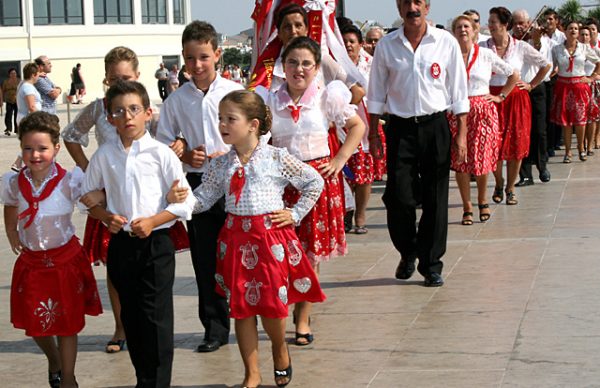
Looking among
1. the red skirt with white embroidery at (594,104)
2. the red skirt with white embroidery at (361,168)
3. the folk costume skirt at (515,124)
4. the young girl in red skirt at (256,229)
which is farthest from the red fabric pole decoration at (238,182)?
the red skirt with white embroidery at (594,104)

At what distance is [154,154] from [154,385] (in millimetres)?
1111

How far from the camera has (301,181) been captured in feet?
20.3

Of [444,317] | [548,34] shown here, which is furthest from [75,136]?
[548,34]

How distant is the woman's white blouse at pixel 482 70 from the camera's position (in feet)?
39.1

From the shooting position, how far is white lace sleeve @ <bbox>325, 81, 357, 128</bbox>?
699cm

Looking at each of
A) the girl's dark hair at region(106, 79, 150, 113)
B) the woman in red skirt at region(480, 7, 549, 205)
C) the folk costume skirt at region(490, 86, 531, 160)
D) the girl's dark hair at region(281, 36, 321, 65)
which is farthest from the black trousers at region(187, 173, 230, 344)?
the folk costume skirt at region(490, 86, 531, 160)

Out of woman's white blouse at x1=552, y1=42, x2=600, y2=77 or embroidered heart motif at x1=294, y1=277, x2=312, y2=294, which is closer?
embroidered heart motif at x1=294, y1=277, x2=312, y2=294

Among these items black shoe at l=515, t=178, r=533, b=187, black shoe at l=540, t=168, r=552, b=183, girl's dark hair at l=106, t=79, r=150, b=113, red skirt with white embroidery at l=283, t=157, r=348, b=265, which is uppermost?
girl's dark hair at l=106, t=79, r=150, b=113

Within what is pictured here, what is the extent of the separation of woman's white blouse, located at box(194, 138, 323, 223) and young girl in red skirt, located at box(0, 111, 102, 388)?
2.39ft

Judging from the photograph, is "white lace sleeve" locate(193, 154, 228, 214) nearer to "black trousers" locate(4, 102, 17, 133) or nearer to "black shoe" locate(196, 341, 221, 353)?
"black shoe" locate(196, 341, 221, 353)

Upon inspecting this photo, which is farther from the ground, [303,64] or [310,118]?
[303,64]

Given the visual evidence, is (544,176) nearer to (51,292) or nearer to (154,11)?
(51,292)

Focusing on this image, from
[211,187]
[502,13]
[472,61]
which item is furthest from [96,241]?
[502,13]

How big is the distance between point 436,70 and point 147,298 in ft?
11.6
